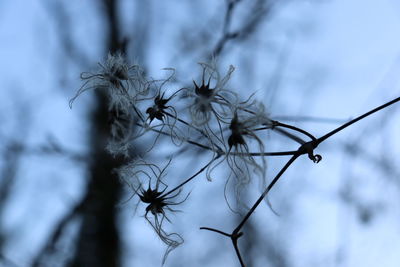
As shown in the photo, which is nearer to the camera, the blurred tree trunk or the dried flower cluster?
the dried flower cluster

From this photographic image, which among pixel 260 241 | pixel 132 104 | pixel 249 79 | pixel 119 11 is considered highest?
pixel 119 11

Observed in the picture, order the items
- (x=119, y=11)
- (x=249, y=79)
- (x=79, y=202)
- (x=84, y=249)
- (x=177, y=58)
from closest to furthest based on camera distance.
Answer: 1. (x=177, y=58)
2. (x=249, y=79)
3. (x=79, y=202)
4. (x=84, y=249)
5. (x=119, y=11)

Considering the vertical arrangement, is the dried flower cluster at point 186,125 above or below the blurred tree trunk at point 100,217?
below

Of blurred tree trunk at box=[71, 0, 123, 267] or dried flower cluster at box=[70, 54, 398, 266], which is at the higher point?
blurred tree trunk at box=[71, 0, 123, 267]

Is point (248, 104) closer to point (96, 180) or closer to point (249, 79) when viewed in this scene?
point (249, 79)

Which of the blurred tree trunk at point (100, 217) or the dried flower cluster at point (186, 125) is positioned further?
the blurred tree trunk at point (100, 217)

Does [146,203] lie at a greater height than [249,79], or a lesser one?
lesser

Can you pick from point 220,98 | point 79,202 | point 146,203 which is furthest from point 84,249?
point 220,98

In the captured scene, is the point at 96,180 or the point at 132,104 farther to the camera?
the point at 96,180

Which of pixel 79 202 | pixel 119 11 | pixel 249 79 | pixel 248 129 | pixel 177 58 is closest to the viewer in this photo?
pixel 248 129

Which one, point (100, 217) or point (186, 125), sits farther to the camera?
point (100, 217)

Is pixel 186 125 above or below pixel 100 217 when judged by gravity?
below
